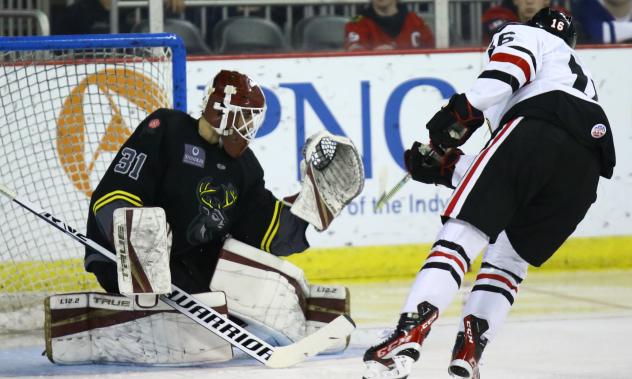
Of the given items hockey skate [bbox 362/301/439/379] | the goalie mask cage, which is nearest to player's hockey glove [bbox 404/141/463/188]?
hockey skate [bbox 362/301/439/379]

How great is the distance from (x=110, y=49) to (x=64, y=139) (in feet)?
1.79

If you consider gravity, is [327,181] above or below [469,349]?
above

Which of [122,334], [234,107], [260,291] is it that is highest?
[234,107]

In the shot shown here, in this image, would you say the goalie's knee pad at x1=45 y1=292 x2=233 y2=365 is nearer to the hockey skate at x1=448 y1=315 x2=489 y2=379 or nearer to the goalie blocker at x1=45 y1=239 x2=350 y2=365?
the goalie blocker at x1=45 y1=239 x2=350 y2=365

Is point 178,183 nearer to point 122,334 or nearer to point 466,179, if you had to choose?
point 122,334

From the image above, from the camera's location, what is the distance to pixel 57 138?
4.84 metres

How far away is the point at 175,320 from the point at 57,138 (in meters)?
1.34

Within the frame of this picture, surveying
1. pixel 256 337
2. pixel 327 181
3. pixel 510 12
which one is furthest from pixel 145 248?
pixel 510 12

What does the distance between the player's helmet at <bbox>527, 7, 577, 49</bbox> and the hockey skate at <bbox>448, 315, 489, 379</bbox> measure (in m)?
0.77

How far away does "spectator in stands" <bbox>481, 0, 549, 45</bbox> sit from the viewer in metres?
5.86

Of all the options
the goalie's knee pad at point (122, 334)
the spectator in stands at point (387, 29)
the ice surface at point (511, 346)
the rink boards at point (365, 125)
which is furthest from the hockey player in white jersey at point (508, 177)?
the spectator in stands at point (387, 29)

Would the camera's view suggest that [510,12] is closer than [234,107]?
No

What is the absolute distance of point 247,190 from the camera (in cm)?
401

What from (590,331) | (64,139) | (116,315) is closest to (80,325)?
(116,315)
